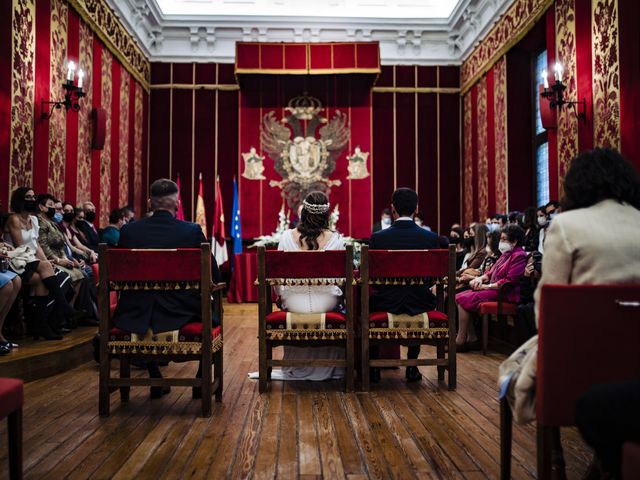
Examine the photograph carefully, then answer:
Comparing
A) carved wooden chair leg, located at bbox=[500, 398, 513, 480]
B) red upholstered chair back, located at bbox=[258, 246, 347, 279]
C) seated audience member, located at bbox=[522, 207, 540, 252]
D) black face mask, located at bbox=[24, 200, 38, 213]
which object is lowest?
carved wooden chair leg, located at bbox=[500, 398, 513, 480]

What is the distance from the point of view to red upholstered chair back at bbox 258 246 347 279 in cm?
340

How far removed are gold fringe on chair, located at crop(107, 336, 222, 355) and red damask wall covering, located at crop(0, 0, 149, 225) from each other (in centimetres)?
304

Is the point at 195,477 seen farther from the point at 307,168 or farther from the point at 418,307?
the point at 307,168

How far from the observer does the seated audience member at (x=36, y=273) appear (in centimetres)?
445

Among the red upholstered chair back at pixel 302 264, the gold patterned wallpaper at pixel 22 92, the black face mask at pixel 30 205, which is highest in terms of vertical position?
the gold patterned wallpaper at pixel 22 92

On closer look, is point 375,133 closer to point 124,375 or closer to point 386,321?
point 386,321

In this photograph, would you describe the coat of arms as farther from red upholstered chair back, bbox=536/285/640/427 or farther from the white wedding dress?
red upholstered chair back, bbox=536/285/640/427

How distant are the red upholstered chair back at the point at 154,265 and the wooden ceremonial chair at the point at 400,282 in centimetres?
106

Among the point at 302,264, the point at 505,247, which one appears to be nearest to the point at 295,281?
the point at 302,264

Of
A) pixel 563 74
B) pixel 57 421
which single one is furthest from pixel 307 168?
pixel 57 421

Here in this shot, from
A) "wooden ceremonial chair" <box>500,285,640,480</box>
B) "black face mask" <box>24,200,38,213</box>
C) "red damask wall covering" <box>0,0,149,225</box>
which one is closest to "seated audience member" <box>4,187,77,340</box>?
"black face mask" <box>24,200,38,213</box>

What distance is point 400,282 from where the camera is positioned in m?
3.49

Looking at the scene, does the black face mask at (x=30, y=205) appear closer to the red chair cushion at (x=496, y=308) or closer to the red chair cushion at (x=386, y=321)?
the red chair cushion at (x=386, y=321)

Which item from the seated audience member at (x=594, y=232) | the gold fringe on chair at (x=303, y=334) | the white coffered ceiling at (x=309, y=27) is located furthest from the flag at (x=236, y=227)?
the seated audience member at (x=594, y=232)
